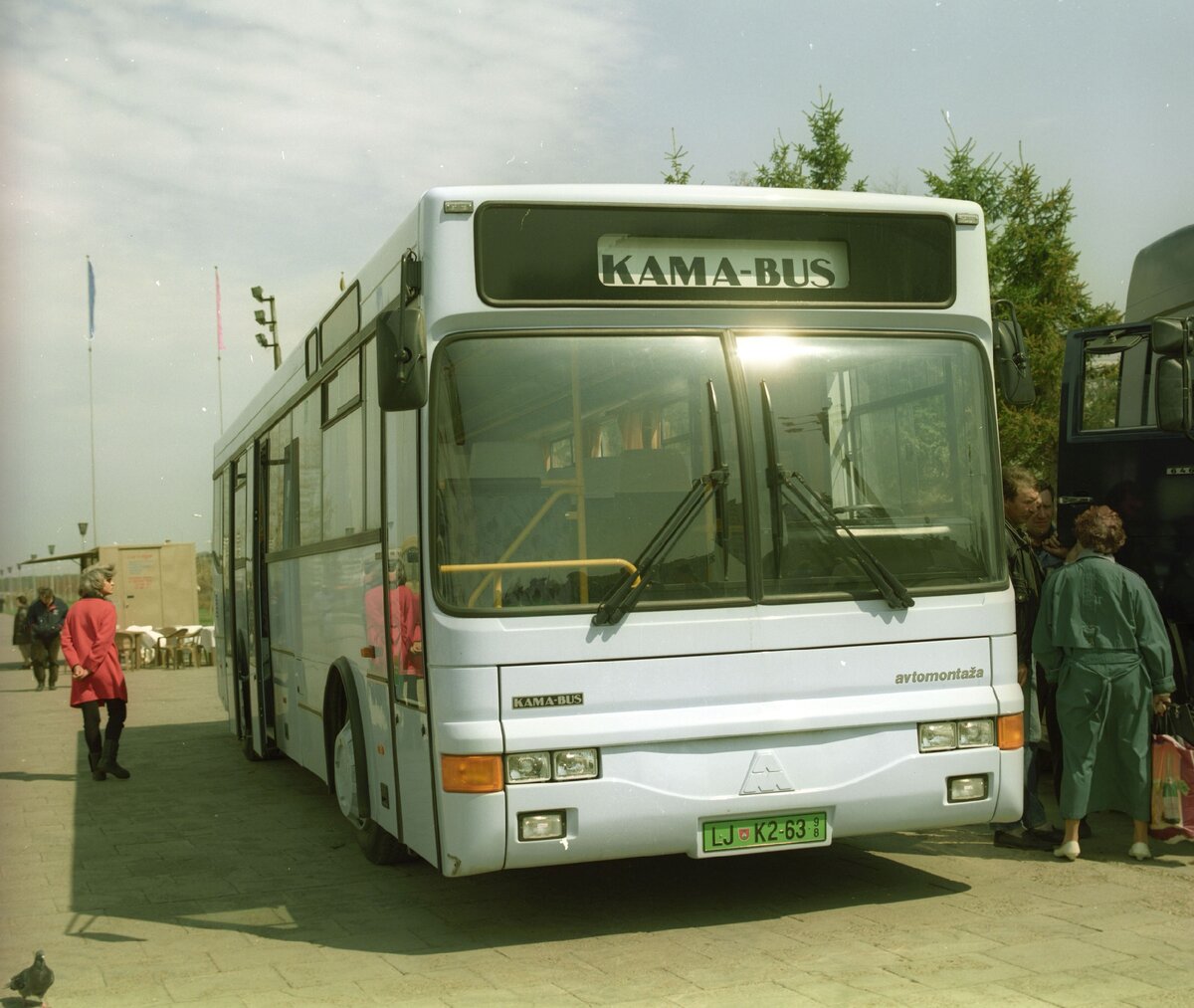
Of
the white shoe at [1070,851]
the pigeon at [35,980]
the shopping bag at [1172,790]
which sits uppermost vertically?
the shopping bag at [1172,790]

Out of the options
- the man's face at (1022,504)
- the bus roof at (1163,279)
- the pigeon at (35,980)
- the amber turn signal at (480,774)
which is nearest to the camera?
the pigeon at (35,980)

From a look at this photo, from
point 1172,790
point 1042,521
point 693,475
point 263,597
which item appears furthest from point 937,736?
point 263,597

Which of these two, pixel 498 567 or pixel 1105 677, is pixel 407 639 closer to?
pixel 498 567

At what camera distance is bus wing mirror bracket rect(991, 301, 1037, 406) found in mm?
6965

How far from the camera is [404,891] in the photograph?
777 cm

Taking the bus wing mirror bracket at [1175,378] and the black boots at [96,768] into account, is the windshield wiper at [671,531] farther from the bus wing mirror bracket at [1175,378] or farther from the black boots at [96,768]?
the black boots at [96,768]

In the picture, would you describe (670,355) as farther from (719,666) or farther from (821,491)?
(719,666)

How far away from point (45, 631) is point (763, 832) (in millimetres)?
24268

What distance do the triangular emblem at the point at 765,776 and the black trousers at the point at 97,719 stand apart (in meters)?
8.39

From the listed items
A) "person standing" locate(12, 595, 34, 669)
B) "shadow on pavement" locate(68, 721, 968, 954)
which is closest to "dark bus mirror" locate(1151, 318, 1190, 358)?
"shadow on pavement" locate(68, 721, 968, 954)

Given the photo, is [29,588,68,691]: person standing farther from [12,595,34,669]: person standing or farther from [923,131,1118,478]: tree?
[923,131,1118,478]: tree

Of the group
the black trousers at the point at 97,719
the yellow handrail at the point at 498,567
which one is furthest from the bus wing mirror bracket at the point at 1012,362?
the black trousers at the point at 97,719

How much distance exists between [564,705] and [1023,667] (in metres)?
3.31

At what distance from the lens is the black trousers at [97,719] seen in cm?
1321
